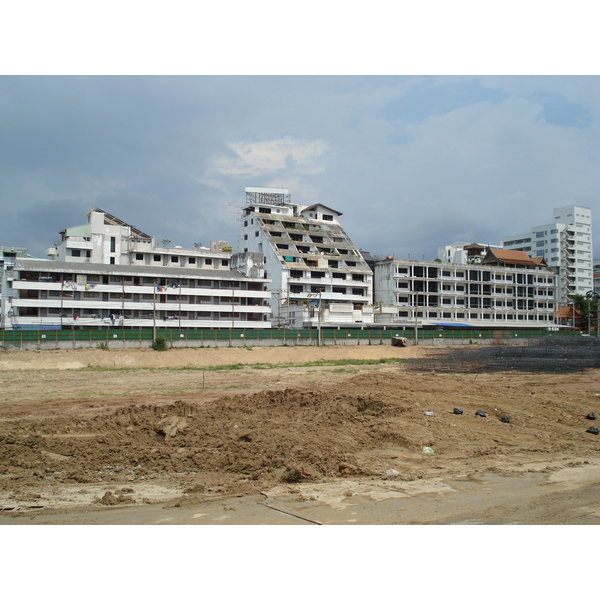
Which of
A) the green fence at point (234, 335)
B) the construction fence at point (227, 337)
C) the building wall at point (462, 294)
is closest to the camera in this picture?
the construction fence at point (227, 337)

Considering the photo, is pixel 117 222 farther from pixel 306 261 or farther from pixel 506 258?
pixel 506 258

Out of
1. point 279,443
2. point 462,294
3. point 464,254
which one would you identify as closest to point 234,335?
point 462,294

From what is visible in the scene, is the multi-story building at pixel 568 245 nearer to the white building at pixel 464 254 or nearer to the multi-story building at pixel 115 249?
the white building at pixel 464 254

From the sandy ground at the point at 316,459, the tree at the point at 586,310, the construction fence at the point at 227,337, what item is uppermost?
the tree at the point at 586,310

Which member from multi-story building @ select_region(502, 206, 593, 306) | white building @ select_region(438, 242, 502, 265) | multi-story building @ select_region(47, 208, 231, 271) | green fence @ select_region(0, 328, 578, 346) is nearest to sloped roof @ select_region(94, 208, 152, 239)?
multi-story building @ select_region(47, 208, 231, 271)

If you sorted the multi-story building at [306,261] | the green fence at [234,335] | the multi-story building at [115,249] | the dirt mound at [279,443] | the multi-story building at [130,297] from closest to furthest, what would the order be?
the dirt mound at [279,443]
the green fence at [234,335]
the multi-story building at [130,297]
the multi-story building at [115,249]
the multi-story building at [306,261]

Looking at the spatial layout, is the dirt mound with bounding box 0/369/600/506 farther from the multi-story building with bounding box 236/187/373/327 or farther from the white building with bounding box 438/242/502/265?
the white building with bounding box 438/242/502/265

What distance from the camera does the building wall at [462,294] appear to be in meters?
84.2

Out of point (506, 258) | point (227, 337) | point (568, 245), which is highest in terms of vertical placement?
point (568, 245)

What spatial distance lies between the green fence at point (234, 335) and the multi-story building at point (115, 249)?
18.9 m

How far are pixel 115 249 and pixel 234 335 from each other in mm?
26945

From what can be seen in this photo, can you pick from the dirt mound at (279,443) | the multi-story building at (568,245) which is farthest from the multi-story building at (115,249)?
the multi-story building at (568,245)

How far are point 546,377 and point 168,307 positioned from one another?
4420cm

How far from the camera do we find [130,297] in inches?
2458
